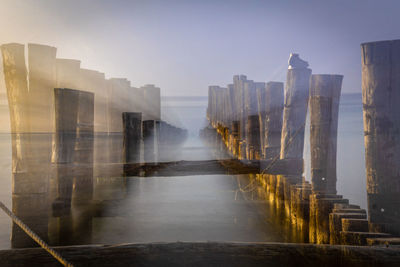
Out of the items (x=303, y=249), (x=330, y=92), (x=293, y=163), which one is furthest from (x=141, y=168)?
(x=303, y=249)

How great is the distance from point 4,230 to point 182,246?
4626mm

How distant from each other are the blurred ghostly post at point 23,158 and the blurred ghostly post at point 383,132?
4008 millimetres

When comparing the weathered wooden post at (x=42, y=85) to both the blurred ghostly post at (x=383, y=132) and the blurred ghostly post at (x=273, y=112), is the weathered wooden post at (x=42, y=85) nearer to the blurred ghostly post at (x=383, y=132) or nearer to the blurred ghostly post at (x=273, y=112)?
the blurred ghostly post at (x=383, y=132)

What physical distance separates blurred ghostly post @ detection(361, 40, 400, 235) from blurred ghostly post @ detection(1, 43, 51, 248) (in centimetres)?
401

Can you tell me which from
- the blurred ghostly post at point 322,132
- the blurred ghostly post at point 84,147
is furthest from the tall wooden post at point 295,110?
the blurred ghostly post at point 84,147

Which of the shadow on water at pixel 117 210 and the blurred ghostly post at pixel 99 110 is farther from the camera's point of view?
the blurred ghostly post at pixel 99 110

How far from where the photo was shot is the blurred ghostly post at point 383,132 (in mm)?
3393

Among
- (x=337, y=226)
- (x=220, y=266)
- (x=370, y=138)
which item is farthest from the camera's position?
(x=370, y=138)

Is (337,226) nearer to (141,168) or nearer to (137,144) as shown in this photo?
(141,168)

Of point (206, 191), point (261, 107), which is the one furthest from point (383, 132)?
point (206, 191)

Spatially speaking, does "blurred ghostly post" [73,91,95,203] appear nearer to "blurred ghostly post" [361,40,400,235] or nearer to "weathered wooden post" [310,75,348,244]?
"weathered wooden post" [310,75,348,244]

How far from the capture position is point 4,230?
19.4 ft

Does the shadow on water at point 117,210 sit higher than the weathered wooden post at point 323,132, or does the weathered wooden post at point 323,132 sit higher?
the weathered wooden post at point 323,132

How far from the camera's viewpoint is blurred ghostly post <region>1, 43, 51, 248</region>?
4.54 meters
